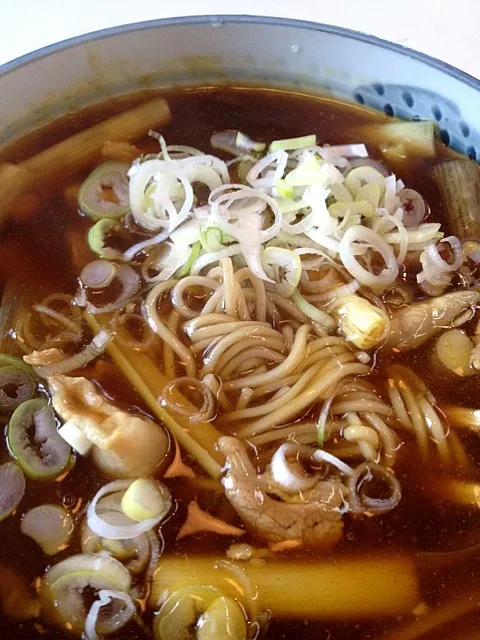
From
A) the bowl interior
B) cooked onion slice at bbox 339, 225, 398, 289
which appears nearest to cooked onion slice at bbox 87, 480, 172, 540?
cooked onion slice at bbox 339, 225, 398, 289

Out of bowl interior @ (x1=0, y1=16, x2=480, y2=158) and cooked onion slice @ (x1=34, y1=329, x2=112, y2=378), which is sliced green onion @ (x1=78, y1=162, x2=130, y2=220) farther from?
cooked onion slice @ (x1=34, y1=329, x2=112, y2=378)

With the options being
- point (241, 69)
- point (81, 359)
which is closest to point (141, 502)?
point (81, 359)

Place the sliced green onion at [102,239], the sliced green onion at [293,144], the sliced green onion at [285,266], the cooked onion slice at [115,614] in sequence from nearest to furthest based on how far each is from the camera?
1. the cooked onion slice at [115,614]
2. the sliced green onion at [285,266]
3. the sliced green onion at [102,239]
4. the sliced green onion at [293,144]

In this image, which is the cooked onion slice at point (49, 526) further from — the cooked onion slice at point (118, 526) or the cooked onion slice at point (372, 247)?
the cooked onion slice at point (372, 247)

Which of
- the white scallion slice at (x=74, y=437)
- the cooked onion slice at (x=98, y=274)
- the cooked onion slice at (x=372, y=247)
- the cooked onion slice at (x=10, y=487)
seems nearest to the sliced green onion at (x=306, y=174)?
the cooked onion slice at (x=372, y=247)

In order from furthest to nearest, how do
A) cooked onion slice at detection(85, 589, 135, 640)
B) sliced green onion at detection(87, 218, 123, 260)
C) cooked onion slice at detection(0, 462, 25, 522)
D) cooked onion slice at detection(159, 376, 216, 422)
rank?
sliced green onion at detection(87, 218, 123, 260) → cooked onion slice at detection(159, 376, 216, 422) → cooked onion slice at detection(0, 462, 25, 522) → cooked onion slice at detection(85, 589, 135, 640)

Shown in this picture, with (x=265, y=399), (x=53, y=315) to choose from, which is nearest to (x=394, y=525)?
(x=265, y=399)

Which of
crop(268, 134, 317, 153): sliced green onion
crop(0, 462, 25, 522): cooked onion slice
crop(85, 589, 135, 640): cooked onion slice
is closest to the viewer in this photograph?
crop(85, 589, 135, 640): cooked onion slice

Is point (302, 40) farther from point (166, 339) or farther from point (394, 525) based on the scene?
point (394, 525)
